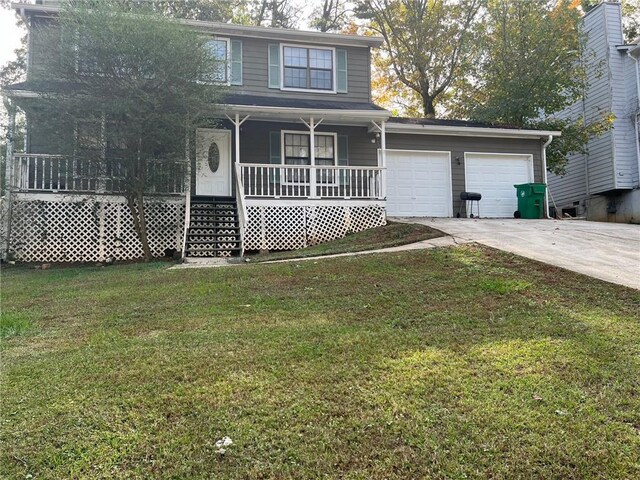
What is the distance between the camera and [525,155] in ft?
51.3

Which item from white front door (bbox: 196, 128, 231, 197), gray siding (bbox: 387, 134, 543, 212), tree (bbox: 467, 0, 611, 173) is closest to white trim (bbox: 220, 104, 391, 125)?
white front door (bbox: 196, 128, 231, 197)

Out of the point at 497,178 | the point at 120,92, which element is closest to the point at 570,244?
the point at 497,178

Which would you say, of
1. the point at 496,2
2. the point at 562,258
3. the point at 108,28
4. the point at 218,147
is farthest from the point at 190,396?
the point at 496,2

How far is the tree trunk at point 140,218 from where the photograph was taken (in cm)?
1044

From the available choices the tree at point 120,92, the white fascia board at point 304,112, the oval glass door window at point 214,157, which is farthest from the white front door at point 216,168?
Result: the tree at point 120,92

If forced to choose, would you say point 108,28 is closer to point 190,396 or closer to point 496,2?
point 190,396

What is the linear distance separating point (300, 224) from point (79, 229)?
5123 millimetres

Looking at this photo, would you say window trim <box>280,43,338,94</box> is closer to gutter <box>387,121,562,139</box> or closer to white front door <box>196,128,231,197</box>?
gutter <box>387,121,562,139</box>

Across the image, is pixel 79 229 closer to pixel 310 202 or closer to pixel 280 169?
pixel 280 169

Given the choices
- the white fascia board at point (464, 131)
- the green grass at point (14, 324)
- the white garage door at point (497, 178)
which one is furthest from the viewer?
the white garage door at point (497, 178)

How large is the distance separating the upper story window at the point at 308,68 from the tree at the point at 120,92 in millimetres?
4513

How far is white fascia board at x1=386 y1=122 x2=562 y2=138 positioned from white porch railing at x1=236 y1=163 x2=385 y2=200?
5.71 feet

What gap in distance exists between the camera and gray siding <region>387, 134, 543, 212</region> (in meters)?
14.6

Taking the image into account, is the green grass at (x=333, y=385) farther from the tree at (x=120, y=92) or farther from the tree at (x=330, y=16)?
the tree at (x=330, y=16)
